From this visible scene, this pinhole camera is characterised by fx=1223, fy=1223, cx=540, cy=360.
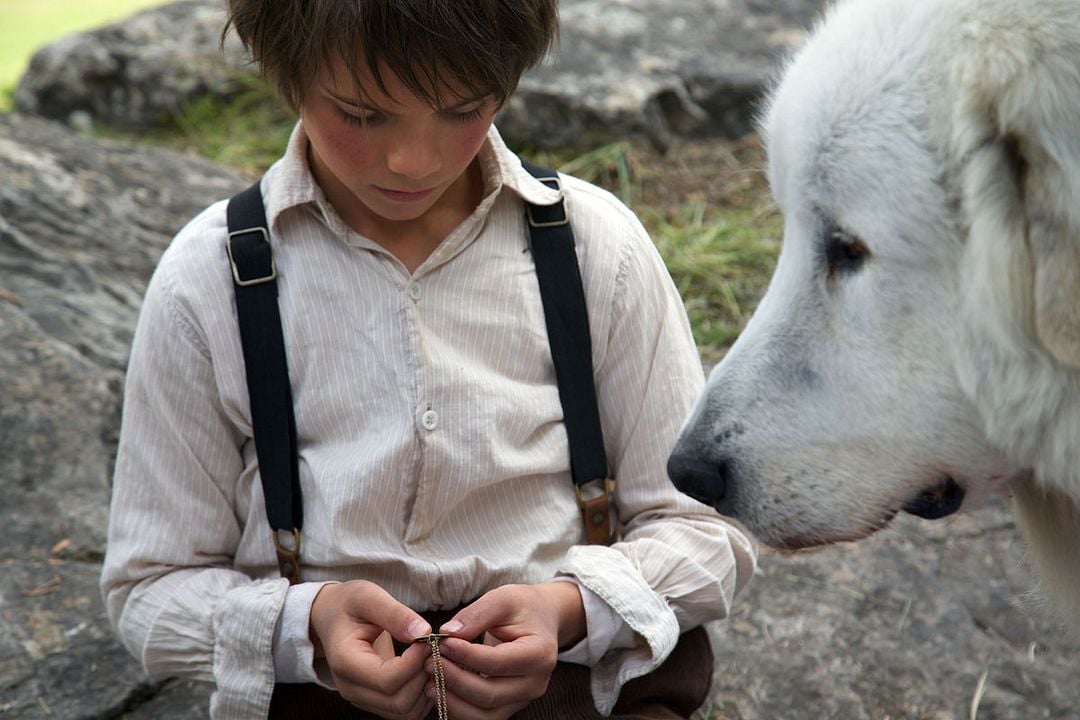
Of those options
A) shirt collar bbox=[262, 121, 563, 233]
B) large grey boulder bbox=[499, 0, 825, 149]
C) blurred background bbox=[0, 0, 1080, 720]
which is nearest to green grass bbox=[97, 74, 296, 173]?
blurred background bbox=[0, 0, 1080, 720]

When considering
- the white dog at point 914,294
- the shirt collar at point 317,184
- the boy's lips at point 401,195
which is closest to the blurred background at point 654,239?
the shirt collar at point 317,184

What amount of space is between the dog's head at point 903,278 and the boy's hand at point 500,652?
0.32 meters

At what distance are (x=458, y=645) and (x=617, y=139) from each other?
3569mm

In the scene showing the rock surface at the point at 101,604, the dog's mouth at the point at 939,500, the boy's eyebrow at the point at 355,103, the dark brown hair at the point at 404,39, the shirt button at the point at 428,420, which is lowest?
the rock surface at the point at 101,604

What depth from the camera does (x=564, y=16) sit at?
5855 millimetres

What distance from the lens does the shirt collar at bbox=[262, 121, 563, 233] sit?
2.08m

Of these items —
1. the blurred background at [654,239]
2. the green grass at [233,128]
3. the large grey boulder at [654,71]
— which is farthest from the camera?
the green grass at [233,128]

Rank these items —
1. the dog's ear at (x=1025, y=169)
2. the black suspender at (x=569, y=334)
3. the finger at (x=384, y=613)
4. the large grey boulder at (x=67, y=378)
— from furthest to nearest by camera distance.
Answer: the large grey boulder at (x=67, y=378) < the black suspender at (x=569, y=334) < the finger at (x=384, y=613) < the dog's ear at (x=1025, y=169)

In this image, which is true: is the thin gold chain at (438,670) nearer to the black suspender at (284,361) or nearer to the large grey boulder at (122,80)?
the black suspender at (284,361)

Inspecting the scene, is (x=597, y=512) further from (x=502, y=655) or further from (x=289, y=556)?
(x=289, y=556)

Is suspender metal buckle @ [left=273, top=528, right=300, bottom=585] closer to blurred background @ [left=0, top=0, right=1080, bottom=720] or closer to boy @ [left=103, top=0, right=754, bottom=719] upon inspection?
boy @ [left=103, top=0, right=754, bottom=719]

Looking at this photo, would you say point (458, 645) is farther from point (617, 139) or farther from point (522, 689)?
point (617, 139)

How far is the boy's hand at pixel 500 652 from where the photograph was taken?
6.12 feet

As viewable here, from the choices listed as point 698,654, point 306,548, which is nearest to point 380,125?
point 306,548
